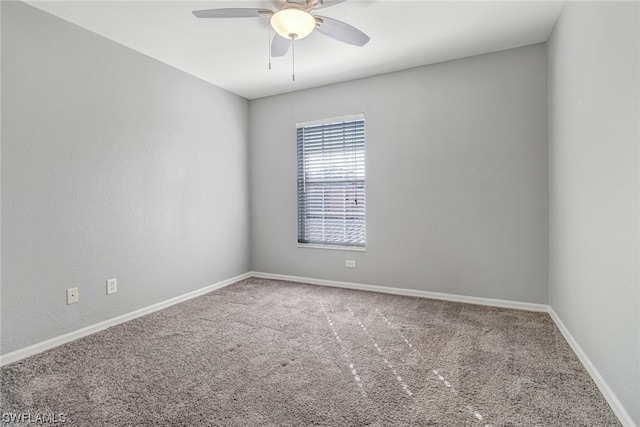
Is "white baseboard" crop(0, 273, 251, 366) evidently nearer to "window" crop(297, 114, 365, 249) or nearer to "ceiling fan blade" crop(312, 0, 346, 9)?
"window" crop(297, 114, 365, 249)

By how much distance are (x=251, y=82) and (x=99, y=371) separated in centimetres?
319

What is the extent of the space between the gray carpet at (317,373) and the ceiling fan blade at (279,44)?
91.0 inches

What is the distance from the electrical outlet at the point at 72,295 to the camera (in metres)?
2.48

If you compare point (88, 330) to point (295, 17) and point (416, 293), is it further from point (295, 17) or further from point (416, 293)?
point (416, 293)

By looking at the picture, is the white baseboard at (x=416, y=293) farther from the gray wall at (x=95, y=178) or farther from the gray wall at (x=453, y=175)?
the gray wall at (x=95, y=178)

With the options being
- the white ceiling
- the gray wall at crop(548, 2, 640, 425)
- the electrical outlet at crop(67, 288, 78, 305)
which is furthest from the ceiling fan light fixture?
the electrical outlet at crop(67, 288, 78, 305)

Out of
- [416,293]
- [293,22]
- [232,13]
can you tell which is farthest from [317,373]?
[232,13]

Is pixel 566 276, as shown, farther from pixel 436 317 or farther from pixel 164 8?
pixel 164 8

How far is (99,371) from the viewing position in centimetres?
201

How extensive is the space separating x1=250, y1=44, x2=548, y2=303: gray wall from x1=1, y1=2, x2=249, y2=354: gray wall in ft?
4.56

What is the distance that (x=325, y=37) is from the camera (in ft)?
9.12

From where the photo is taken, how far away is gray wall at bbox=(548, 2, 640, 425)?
1445mm

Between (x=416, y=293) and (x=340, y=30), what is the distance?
2671 mm

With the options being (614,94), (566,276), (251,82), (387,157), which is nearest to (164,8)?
(251,82)
